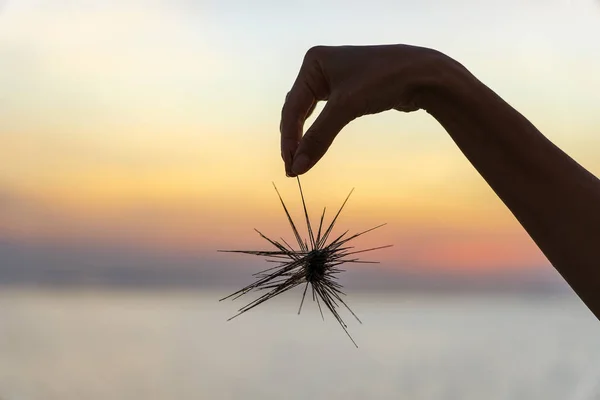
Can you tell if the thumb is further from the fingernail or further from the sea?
the sea

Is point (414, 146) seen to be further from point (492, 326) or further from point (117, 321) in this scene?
point (117, 321)

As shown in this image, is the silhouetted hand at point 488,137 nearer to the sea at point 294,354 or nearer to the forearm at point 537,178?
the forearm at point 537,178

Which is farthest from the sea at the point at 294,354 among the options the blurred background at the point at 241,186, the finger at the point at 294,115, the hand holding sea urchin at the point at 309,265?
the finger at the point at 294,115

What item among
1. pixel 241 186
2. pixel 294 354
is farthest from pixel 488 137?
pixel 294 354

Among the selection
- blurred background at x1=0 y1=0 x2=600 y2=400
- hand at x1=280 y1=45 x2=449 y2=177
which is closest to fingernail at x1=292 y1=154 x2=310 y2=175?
hand at x1=280 y1=45 x2=449 y2=177

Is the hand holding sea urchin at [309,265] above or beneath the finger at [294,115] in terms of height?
beneath

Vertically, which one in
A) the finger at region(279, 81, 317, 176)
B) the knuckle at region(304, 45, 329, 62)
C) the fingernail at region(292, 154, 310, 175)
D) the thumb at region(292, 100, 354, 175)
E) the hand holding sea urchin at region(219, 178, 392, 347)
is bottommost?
the hand holding sea urchin at region(219, 178, 392, 347)
